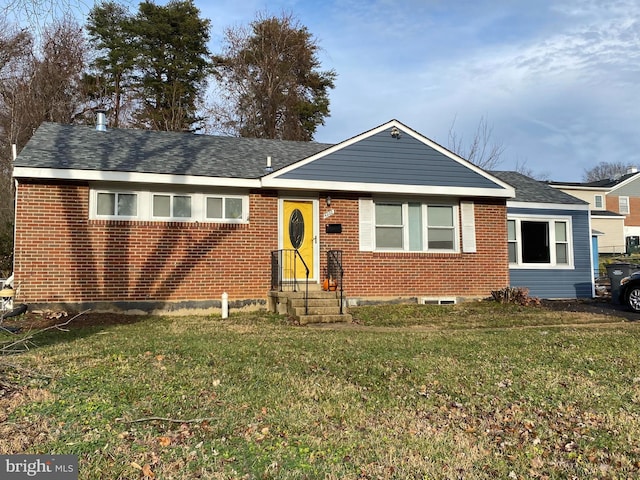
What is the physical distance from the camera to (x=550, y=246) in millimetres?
14664

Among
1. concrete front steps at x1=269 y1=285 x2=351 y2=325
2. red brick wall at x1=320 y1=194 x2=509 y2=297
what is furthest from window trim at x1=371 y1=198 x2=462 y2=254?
concrete front steps at x1=269 y1=285 x2=351 y2=325

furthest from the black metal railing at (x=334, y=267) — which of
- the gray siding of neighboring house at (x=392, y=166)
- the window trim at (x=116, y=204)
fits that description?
the window trim at (x=116, y=204)

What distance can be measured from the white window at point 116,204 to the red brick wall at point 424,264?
4.40m

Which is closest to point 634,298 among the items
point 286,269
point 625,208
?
point 286,269

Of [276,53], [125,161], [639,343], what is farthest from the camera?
[276,53]

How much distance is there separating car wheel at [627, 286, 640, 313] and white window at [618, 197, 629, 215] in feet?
113

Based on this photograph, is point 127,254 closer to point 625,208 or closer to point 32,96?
point 32,96

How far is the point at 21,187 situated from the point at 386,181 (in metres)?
8.17

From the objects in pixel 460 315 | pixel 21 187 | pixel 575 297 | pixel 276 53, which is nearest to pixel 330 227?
pixel 460 315

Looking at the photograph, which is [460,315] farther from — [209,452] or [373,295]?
[209,452]

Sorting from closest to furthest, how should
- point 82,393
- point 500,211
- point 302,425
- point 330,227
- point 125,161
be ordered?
point 302,425, point 82,393, point 125,161, point 330,227, point 500,211

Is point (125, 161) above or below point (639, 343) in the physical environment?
above

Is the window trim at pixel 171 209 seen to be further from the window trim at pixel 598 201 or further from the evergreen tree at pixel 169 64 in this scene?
the window trim at pixel 598 201

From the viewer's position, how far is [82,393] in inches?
180
